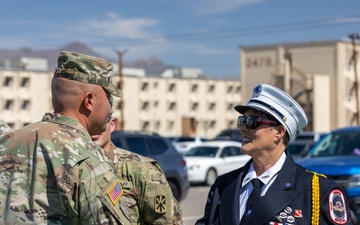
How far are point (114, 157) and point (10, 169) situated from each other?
1.02 metres

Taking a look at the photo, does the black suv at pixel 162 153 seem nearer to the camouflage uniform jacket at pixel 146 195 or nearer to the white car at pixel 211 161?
the white car at pixel 211 161

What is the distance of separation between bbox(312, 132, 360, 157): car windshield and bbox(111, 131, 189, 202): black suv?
13.8ft

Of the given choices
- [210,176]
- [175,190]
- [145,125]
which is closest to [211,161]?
[210,176]

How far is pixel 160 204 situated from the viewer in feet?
12.7

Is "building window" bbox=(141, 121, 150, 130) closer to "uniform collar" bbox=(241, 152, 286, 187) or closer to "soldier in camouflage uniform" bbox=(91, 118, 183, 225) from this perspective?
"uniform collar" bbox=(241, 152, 286, 187)

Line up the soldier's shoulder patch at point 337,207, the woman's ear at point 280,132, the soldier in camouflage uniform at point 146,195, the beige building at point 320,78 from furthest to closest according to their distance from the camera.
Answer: the beige building at point 320,78 → the woman's ear at point 280,132 → the soldier in camouflage uniform at point 146,195 → the soldier's shoulder patch at point 337,207

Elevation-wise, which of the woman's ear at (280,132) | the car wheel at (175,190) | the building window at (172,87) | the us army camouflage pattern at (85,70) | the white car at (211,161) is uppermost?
the us army camouflage pattern at (85,70)

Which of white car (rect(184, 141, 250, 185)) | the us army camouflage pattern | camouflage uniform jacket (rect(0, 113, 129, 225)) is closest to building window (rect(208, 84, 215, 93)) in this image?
white car (rect(184, 141, 250, 185))

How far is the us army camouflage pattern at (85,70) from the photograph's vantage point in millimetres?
3383

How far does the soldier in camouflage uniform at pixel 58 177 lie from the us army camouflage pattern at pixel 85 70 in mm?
134

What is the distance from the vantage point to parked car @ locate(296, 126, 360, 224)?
10633 mm

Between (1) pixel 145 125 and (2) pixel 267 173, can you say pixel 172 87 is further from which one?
(2) pixel 267 173

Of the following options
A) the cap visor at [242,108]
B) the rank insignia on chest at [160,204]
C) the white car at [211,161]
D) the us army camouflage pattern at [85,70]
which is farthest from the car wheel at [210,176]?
the us army camouflage pattern at [85,70]

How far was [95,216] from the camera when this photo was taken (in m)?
3.03
